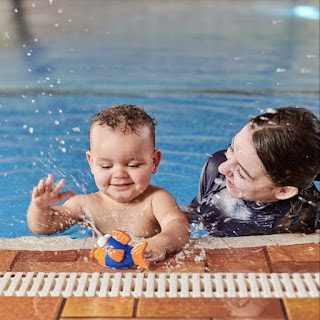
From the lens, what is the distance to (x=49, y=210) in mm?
2586

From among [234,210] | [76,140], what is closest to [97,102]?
[76,140]

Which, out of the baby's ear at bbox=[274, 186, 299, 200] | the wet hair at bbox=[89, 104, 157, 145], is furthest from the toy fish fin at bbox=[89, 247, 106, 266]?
the baby's ear at bbox=[274, 186, 299, 200]

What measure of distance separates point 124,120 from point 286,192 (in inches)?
29.4

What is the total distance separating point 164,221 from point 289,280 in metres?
0.58

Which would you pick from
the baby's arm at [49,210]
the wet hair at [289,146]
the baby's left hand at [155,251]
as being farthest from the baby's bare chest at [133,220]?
the wet hair at [289,146]

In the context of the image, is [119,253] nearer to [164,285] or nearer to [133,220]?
[164,285]

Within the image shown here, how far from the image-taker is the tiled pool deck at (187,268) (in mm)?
2018

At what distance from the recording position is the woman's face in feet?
8.71

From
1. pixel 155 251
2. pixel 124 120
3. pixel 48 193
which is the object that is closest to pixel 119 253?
pixel 155 251

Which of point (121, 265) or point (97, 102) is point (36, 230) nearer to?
point (121, 265)

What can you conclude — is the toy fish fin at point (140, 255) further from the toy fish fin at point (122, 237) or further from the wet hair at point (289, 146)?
the wet hair at point (289, 146)

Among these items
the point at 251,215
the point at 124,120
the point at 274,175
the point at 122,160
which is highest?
the point at 124,120

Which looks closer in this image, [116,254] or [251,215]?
[116,254]

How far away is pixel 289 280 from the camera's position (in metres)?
2.16
